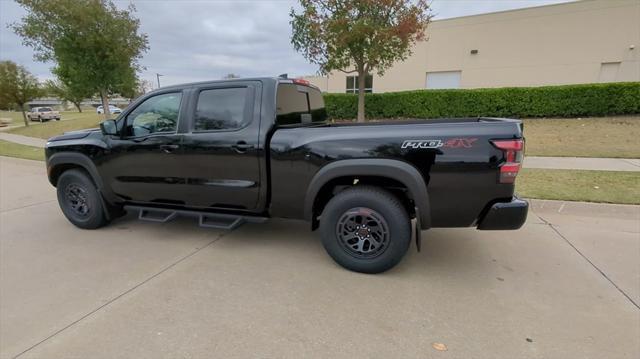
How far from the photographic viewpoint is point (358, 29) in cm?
1002

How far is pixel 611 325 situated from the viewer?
260 centimetres

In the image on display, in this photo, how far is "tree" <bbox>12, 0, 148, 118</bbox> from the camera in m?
13.6

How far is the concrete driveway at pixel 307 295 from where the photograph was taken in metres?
2.43

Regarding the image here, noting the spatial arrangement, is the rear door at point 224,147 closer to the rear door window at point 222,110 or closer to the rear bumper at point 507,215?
the rear door window at point 222,110

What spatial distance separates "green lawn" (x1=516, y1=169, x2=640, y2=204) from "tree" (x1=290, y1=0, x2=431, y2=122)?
5677 millimetres

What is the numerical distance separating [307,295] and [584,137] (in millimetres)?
12244


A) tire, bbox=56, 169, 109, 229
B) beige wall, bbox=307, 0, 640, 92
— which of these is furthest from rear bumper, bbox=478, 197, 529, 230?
beige wall, bbox=307, 0, 640, 92

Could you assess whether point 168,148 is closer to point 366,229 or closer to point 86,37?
point 366,229

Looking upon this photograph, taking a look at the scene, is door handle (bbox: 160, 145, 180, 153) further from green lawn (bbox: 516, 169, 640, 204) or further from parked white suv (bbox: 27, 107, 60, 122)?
parked white suv (bbox: 27, 107, 60, 122)

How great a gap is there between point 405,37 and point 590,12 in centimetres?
1483

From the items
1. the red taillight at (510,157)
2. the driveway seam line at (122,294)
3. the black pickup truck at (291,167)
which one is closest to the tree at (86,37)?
the black pickup truck at (291,167)

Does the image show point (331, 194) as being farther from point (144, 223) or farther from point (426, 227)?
point (144, 223)

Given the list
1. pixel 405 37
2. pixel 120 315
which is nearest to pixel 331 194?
pixel 120 315

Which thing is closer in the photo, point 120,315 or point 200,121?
point 120,315
